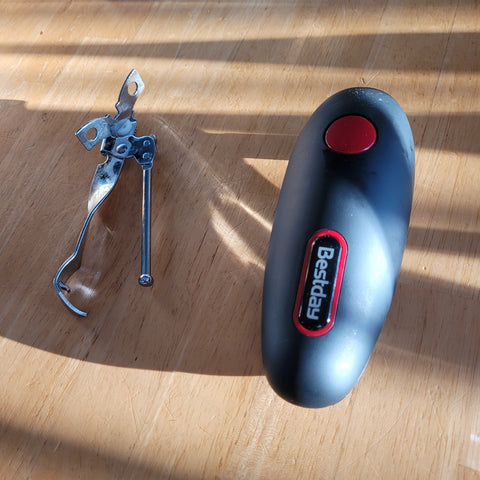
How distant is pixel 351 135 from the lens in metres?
0.51

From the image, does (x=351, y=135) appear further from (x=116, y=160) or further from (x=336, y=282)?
(x=116, y=160)

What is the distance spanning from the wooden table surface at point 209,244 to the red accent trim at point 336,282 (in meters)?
0.14

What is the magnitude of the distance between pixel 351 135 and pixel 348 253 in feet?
0.39

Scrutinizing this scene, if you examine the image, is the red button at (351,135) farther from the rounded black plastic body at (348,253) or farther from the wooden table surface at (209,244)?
the wooden table surface at (209,244)

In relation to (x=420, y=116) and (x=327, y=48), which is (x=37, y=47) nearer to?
(x=327, y=48)

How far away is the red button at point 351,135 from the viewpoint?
0.51 m

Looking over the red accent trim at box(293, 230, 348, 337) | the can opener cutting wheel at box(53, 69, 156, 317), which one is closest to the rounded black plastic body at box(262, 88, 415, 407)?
the red accent trim at box(293, 230, 348, 337)

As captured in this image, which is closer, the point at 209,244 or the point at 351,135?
the point at 351,135

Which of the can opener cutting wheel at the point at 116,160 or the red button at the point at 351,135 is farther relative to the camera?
the can opener cutting wheel at the point at 116,160

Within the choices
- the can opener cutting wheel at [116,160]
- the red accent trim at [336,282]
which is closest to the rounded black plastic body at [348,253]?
the red accent trim at [336,282]

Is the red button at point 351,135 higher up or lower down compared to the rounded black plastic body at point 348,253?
higher up

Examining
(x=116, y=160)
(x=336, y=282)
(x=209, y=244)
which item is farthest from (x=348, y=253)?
(x=116, y=160)

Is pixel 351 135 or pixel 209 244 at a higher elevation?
pixel 351 135

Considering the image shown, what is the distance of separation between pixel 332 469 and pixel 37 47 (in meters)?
0.68
